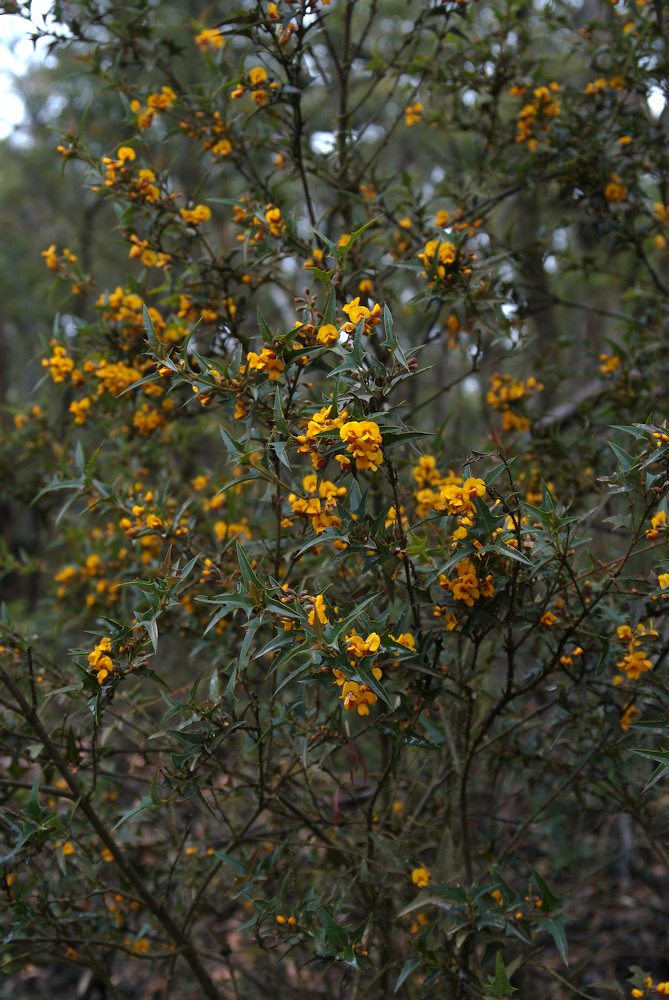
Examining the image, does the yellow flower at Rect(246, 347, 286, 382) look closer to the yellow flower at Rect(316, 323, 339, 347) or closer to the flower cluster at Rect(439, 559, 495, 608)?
the yellow flower at Rect(316, 323, 339, 347)

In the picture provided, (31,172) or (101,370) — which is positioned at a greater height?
(31,172)

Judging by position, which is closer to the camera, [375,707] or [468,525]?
[468,525]

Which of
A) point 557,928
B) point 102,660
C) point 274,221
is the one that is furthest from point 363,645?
point 274,221

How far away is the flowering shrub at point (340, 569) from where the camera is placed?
1.62m

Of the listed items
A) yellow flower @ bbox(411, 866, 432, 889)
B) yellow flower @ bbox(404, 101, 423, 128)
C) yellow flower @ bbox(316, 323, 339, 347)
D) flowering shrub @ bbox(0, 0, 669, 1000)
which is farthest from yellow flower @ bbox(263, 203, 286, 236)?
yellow flower @ bbox(411, 866, 432, 889)

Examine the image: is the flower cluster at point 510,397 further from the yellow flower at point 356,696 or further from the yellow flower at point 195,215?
the yellow flower at point 356,696

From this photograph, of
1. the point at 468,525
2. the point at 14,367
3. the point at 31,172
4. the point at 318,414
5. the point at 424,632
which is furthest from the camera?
the point at 14,367

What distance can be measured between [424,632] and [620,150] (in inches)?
73.2

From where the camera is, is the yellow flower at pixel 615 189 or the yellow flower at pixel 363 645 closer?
the yellow flower at pixel 363 645

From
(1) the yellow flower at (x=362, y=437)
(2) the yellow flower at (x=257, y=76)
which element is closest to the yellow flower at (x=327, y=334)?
(1) the yellow flower at (x=362, y=437)

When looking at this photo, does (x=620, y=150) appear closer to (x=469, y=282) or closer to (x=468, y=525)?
(x=469, y=282)

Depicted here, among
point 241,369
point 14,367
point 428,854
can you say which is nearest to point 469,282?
point 241,369

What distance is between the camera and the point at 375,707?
245 centimetres

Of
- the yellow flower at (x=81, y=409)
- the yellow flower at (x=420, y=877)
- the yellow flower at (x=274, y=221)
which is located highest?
the yellow flower at (x=274, y=221)
